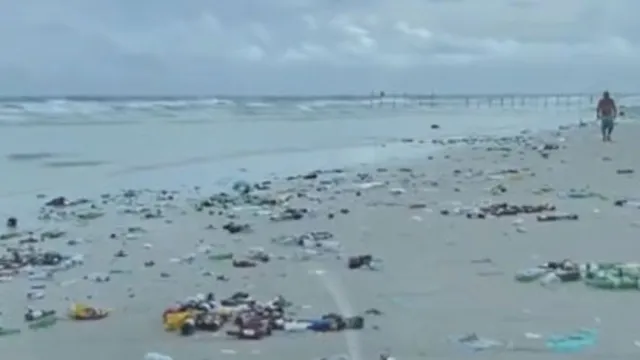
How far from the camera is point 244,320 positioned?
239 inches

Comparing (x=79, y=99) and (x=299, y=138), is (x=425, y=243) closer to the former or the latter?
→ (x=299, y=138)

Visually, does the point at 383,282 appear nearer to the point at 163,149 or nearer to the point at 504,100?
the point at 163,149

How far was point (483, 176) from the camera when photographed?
17031 millimetres

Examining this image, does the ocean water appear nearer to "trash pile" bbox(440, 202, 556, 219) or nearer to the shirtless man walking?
the shirtless man walking

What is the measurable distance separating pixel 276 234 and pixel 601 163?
33.4 feet

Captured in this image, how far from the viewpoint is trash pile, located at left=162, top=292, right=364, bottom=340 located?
5.96 m

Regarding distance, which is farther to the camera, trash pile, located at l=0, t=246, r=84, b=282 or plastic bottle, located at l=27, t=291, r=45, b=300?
trash pile, located at l=0, t=246, r=84, b=282

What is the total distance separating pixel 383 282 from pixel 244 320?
5.88 feet

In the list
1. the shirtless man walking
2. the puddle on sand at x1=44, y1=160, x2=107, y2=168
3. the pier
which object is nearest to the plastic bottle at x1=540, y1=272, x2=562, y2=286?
the puddle on sand at x1=44, y1=160, x2=107, y2=168

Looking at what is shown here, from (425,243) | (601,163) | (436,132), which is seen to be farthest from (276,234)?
(436,132)

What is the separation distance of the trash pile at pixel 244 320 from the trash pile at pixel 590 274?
5.59 feet

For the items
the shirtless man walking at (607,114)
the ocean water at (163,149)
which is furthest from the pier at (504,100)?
the shirtless man walking at (607,114)

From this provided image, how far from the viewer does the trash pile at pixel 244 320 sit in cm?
596

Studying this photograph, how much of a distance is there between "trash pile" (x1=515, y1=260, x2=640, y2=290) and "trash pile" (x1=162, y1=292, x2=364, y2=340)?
67.0 inches
